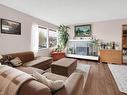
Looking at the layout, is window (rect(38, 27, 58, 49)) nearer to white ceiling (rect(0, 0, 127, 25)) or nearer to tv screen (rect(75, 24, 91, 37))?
tv screen (rect(75, 24, 91, 37))

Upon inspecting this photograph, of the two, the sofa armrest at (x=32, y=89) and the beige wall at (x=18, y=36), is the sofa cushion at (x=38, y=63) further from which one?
the sofa armrest at (x=32, y=89)

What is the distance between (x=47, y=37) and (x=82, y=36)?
2297 mm

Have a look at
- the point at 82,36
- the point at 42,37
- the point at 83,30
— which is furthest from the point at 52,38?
the point at 83,30

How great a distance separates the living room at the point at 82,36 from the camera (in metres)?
3.31

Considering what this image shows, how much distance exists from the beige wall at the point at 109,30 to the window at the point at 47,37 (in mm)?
2670

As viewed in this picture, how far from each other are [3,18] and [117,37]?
561 cm

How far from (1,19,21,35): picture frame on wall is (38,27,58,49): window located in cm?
167

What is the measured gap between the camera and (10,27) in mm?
3771

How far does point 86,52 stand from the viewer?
6562 millimetres

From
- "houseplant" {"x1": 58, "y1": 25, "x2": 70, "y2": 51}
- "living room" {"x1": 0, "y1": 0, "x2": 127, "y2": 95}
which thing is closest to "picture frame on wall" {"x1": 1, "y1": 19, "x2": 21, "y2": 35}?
"living room" {"x1": 0, "y1": 0, "x2": 127, "y2": 95}

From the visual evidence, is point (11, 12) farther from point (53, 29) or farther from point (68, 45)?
A: point (68, 45)

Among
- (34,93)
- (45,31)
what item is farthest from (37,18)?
(34,93)

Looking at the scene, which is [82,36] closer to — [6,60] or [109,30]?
[109,30]

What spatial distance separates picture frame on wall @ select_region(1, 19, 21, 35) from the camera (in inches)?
138
